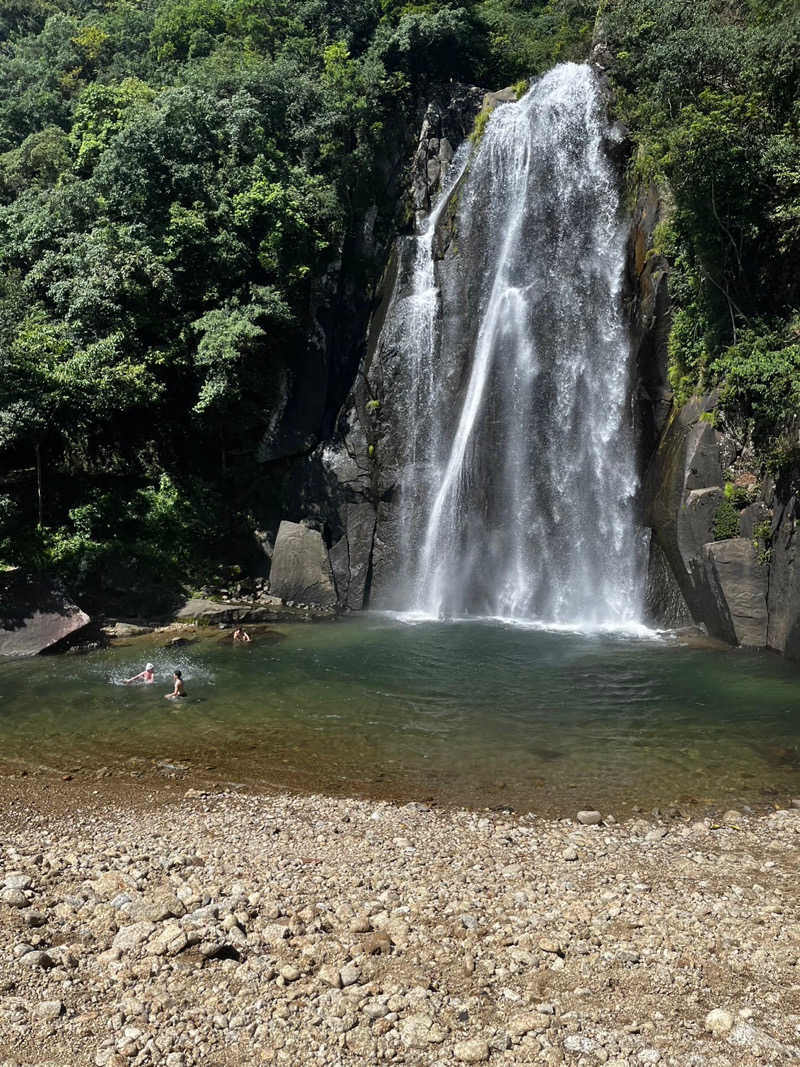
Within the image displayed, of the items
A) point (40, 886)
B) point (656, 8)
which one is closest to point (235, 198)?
point (656, 8)

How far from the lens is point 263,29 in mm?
36750

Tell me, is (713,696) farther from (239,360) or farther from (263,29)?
(263,29)

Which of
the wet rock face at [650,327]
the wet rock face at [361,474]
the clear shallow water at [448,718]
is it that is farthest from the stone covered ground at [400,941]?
the wet rock face at [361,474]

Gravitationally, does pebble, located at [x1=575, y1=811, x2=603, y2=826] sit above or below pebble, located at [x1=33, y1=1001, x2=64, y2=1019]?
above

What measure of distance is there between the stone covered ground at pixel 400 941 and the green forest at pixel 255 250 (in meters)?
11.9

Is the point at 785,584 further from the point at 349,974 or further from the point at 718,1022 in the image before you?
the point at 349,974

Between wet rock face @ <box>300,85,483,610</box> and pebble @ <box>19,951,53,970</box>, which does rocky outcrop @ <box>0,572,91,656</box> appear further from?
pebble @ <box>19,951,53,970</box>

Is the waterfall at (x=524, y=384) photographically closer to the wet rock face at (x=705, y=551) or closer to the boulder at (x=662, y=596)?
the boulder at (x=662, y=596)

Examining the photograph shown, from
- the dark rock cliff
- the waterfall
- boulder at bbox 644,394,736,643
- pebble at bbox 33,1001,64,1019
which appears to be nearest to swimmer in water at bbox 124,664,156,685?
the dark rock cliff

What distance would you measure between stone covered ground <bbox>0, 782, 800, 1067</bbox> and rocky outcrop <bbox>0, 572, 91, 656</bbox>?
10808mm

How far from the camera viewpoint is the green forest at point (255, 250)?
18562mm

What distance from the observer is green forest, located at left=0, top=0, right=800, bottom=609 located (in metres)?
18.6

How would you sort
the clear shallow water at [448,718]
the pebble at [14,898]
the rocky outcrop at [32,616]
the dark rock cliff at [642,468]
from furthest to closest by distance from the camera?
the rocky outcrop at [32,616]
the dark rock cliff at [642,468]
the clear shallow water at [448,718]
the pebble at [14,898]

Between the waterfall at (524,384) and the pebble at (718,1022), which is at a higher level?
the waterfall at (524,384)
